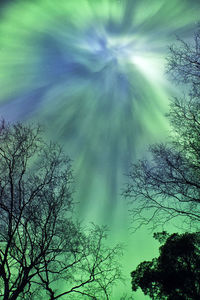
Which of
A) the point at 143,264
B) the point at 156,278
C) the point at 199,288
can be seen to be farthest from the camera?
the point at 143,264

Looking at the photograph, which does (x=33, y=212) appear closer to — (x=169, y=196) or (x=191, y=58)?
(x=169, y=196)

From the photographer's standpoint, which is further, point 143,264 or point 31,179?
point 143,264

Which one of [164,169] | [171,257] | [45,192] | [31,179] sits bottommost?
[171,257]

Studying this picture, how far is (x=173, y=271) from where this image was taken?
1677 cm

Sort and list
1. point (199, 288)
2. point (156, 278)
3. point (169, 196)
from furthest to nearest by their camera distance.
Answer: point (156, 278), point (199, 288), point (169, 196)

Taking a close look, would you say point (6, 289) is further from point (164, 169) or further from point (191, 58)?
point (191, 58)

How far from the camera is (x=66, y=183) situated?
438 inches

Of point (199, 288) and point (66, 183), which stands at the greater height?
point (66, 183)

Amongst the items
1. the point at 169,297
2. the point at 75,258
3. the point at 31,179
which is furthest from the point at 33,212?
the point at 169,297

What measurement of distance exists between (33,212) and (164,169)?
795cm

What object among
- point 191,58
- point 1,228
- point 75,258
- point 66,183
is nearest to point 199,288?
point 75,258

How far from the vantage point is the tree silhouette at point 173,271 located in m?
16.0

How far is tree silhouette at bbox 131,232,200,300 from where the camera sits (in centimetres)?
1603

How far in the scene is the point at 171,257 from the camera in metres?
17.4
